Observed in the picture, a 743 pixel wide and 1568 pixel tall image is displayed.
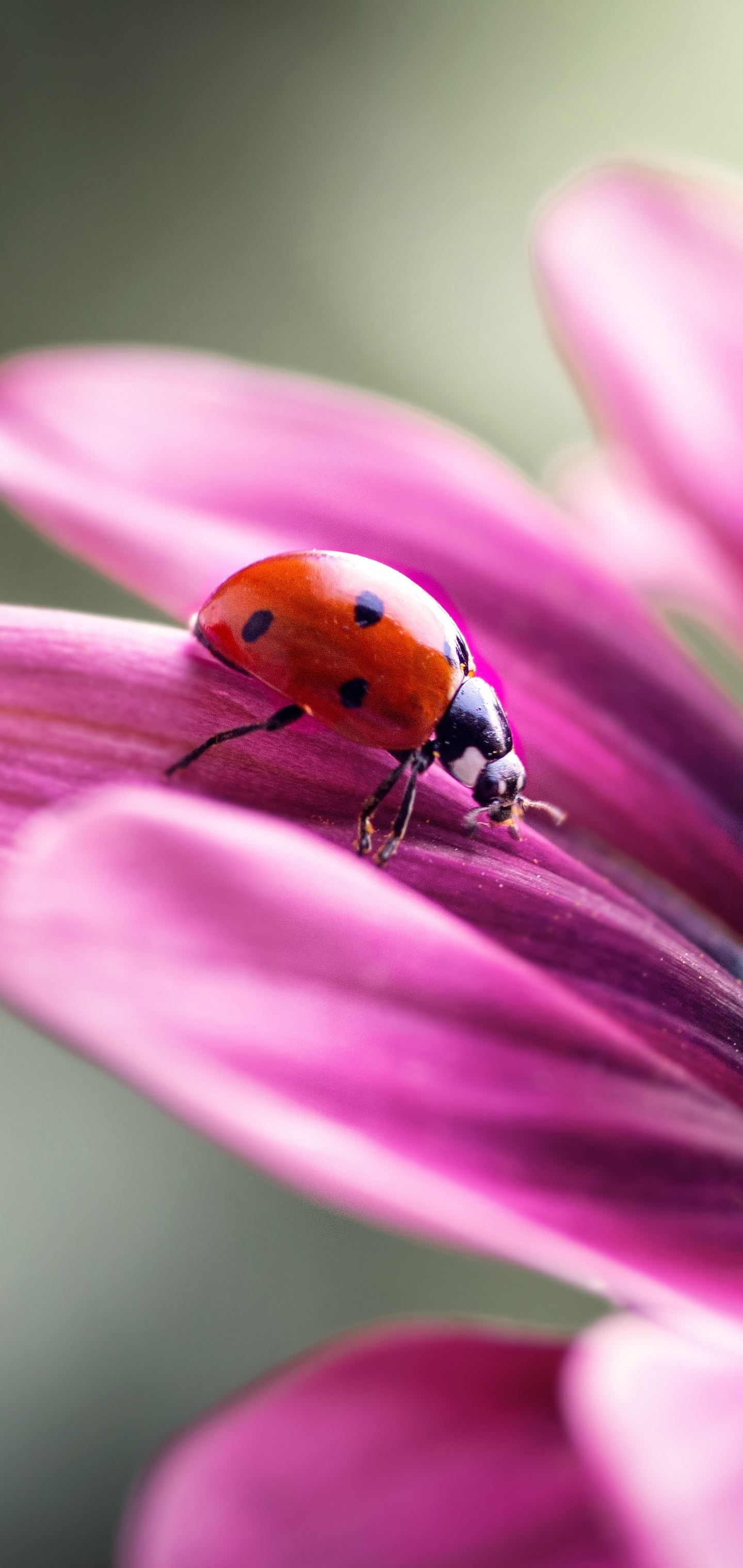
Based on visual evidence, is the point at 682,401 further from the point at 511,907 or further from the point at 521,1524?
the point at 521,1524


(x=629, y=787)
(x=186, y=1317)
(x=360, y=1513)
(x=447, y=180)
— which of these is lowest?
(x=186, y=1317)

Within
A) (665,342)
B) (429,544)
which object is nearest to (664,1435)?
(429,544)

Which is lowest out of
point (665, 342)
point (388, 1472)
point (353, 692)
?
point (388, 1472)

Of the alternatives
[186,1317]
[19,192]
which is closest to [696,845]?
[186,1317]

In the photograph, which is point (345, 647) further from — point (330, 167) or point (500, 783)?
point (330, 167)

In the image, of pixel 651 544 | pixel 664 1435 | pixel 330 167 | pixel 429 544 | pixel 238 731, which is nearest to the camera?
pixel 664 1435

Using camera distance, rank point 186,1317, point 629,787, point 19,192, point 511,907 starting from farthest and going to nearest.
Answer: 1. point 19,192
2. point 186,1317
3. point 629,787
4. point 511,907
